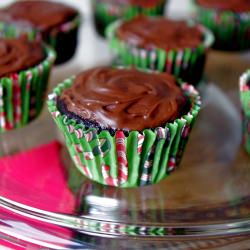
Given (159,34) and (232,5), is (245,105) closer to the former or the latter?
(159,34)

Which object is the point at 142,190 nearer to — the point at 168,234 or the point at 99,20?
the point at 168,234

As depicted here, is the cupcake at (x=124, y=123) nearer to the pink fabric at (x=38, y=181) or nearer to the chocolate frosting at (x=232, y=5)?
the pink fabric at (x=38, y=181)

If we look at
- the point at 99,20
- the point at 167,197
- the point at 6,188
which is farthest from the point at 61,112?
the point at 99,20

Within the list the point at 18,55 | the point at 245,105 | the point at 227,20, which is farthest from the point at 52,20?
the point at 245,105

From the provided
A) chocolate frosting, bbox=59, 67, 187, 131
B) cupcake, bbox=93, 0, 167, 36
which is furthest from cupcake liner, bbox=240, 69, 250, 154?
cupcake, bbox=93, 0, 167, 36

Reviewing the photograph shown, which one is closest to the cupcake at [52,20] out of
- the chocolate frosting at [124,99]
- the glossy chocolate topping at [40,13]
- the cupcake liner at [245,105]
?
the glossy chocolate topping at [40,13]
